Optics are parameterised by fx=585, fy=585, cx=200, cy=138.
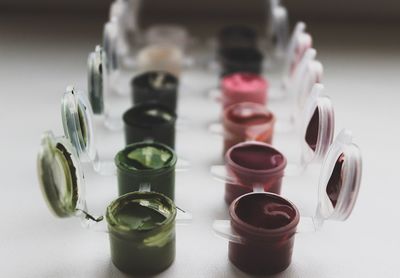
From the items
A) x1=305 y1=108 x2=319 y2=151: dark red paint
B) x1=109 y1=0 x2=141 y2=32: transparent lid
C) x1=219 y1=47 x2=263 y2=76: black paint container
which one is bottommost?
x1=305 y1=108 x2=319 y2=151: dark red paint

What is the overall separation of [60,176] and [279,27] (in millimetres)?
775

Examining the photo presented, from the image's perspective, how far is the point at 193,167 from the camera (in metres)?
1.03

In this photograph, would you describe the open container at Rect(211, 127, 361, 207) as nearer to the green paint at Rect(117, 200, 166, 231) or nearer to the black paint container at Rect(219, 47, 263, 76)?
the green paint at Rect(117, 200, 166, 231)

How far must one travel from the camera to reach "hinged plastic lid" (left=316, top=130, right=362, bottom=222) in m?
0.74

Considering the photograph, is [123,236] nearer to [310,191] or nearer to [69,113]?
[69,113]

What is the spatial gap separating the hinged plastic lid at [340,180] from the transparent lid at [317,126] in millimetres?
78

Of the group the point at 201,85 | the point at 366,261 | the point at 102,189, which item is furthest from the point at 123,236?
the point at 201,85

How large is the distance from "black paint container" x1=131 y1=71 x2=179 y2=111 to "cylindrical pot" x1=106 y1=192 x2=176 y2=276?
13.0 inches

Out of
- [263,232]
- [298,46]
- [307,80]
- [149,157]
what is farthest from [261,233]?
[298,46]

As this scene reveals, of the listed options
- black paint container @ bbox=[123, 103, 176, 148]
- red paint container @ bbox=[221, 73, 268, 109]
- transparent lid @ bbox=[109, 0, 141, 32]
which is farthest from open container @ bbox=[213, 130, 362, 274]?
transparent lid @ bbox=[109, 0, 141, 32]

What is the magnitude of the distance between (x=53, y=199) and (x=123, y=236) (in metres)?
0.10

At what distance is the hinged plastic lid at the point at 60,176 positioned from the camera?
0.72 meters

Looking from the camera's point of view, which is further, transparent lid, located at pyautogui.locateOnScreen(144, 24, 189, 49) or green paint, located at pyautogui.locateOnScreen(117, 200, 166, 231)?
transparent lid, located at pyautogui.locateOnScreen(144, 24, 189, 49)

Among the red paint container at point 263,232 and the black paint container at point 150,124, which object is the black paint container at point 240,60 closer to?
the black paint container at point 150,124
